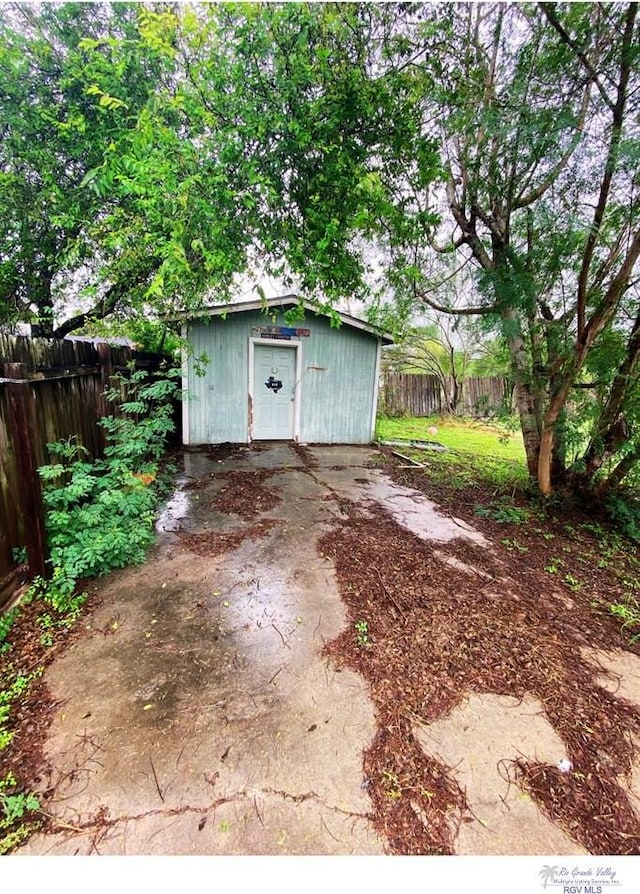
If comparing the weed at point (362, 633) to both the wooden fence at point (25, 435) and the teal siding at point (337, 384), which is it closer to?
the wooden fence at point (25, 435)

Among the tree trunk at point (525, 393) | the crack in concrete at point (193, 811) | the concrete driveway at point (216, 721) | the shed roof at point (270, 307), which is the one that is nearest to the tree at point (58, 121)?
the shed roof at point (270, 307)

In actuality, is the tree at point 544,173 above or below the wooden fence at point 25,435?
above

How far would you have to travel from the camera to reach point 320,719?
173 centimetres

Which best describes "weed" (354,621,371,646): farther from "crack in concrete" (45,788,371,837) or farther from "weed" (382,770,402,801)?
"crack in concrete" (45,788,371,837)

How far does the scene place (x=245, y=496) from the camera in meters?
4.59

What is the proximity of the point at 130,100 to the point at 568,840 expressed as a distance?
6.62 meters

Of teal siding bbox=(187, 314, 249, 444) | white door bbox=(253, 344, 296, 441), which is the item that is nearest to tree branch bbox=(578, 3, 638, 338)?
white door bbox=(253, 344, 296, 441)

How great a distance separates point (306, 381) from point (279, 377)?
582 mm

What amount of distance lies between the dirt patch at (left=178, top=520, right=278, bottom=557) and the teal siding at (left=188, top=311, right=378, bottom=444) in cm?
399

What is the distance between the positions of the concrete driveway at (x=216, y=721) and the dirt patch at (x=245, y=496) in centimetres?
92

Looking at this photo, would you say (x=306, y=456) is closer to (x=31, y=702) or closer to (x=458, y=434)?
(x=31, y=702)

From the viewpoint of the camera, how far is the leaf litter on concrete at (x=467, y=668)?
4.53 ft

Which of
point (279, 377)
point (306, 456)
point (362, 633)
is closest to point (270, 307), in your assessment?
point (279, 377)
